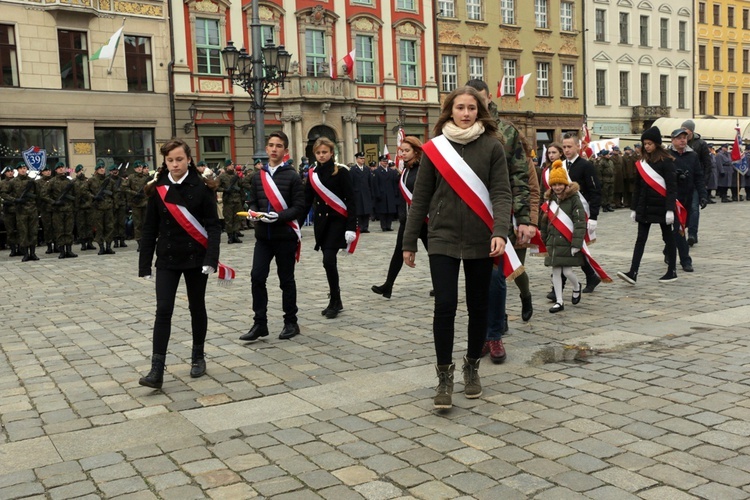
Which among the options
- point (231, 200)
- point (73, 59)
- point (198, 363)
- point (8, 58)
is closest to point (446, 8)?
point (73, 59)

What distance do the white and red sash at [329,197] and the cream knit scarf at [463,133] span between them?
132 inches

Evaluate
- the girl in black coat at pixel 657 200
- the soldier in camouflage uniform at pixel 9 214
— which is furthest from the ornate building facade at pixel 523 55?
the girl in black coat at pixel 657 200

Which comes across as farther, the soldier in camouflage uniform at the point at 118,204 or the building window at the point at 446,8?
the building window at the point at 446,8

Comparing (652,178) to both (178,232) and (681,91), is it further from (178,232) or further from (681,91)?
(681,91)

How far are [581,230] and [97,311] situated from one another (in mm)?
5303

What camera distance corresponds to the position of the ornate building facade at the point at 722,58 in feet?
180

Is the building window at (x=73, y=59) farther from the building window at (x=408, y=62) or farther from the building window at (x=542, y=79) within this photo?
the building window at (x=542, y=79)

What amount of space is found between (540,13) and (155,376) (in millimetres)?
42657

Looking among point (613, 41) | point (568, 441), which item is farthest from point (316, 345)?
point (613, 41)

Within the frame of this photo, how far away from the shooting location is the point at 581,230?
8422 mm

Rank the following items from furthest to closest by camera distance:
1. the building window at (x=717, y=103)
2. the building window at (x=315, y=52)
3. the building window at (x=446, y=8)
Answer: the building window at (x=717, y=103)
the building window at (x=446, y=8)
the building window at (x=315, y=52)

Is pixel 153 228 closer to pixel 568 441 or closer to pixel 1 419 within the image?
pixel 1 419

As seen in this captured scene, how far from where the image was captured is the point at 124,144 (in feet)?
98.0

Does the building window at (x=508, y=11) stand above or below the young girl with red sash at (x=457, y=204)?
above
